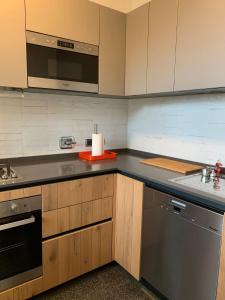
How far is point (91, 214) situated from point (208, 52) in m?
1.34

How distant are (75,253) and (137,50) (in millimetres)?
1680

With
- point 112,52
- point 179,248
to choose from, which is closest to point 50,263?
point 179,248

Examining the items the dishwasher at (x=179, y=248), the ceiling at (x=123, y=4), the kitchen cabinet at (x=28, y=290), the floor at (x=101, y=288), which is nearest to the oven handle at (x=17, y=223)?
the kitchen cabinet at (x=28, y=290)

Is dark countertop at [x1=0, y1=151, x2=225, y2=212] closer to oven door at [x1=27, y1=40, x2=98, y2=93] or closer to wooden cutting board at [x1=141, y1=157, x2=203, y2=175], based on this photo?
wooden cutting board at [x1=141, y1=157, x2=203, y2=175]

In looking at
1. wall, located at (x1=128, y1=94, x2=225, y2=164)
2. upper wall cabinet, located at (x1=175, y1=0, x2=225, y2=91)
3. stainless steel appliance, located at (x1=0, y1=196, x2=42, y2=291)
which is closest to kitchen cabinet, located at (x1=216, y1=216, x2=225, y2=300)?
wall, located at (x1=128, y1=94, x2=225, y2=164)

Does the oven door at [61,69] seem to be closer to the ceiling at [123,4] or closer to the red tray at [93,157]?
the red tray at [93,157]

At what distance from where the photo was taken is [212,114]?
Result: 1.76m

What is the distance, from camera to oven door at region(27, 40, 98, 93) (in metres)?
1.61

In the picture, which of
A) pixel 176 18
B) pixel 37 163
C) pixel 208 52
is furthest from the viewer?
pixel 37 163

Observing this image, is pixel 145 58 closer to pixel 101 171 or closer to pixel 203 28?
pixel 203 28

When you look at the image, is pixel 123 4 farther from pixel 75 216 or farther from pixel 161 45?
pixel 75 216

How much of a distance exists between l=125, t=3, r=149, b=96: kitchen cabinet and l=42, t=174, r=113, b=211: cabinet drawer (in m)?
0.81

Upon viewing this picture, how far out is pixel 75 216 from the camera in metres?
1.63

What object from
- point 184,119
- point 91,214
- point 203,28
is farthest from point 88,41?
point 91,214
